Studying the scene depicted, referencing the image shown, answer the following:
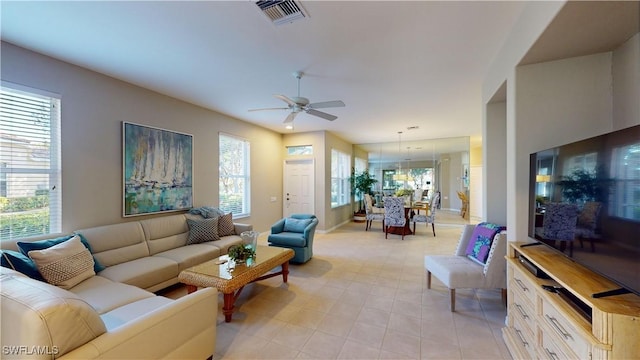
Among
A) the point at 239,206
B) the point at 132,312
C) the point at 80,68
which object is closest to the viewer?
the point at 132,312

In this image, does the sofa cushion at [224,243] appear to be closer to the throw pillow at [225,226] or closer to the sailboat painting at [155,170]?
the throw pillow at [225,226]

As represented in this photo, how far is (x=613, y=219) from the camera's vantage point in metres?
1.23

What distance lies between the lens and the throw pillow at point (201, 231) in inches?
145

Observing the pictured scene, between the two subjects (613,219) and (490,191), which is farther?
(490,191)

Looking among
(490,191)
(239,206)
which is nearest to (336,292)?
(490,191)

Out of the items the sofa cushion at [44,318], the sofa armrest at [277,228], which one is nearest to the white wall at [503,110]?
the sofa cushion at [44,318]

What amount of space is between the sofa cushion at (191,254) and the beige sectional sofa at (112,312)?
1cm

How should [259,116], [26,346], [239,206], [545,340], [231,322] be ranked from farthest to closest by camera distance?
[239,206], [259,116], [231,322], [545,340], [26,346]

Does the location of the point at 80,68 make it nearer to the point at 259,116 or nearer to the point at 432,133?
the point at 259,116

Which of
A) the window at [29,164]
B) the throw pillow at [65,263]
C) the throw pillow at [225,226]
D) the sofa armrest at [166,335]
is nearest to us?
the sofa armrest at [166,335]

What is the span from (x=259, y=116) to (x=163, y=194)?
2293 millimetres

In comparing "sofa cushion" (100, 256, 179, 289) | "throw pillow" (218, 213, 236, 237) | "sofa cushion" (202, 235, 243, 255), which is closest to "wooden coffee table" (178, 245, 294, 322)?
"sofa cushion" (100, 256, 179, 289)

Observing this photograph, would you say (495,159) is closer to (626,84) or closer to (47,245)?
(626,84)

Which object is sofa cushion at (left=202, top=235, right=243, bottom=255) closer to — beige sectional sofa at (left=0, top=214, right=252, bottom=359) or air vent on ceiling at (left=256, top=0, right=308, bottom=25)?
beige sectional sofa at (left=0, top=214, right=252, bottom=359)
